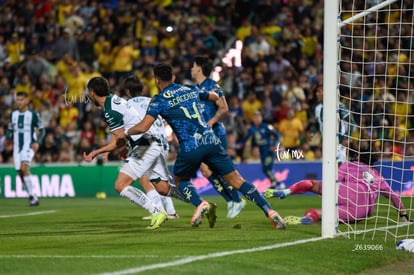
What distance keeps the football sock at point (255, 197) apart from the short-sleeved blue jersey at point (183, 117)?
71 cm

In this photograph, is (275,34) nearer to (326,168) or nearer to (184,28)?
(184,28)

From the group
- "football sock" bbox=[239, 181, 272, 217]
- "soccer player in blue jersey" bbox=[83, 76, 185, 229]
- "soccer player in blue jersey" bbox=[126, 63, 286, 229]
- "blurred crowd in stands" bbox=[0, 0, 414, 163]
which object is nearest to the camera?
"soccer player in blue jersey" bbox=[126, 63, 286, 229]

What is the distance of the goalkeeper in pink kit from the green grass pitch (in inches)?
17.1

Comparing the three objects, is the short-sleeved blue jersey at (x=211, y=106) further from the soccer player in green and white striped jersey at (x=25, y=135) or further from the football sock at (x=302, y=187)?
the soccer player in green and white striped jersey at (x=25, y=135)

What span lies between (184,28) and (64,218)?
14.3 metres

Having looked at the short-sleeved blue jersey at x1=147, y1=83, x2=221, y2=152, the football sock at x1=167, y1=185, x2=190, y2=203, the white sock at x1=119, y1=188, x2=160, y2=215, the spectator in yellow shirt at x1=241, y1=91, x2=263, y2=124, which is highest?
the short-sleeved blue jersey at x1=147, y1=83, x2=221, y2=152

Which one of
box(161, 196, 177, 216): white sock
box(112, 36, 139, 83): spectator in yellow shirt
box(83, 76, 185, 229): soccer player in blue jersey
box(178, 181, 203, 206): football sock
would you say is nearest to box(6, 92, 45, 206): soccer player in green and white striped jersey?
box(161, 196, 177, 216): white sock

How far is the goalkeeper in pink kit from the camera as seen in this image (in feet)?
46.4

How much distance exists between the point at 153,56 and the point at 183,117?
16.6m

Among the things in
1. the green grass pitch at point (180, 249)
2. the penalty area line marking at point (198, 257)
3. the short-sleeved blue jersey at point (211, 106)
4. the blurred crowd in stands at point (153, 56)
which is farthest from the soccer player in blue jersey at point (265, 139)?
the penalty area line marking at point (198, 257)

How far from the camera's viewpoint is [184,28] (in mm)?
30312

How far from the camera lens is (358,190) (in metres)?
14.3

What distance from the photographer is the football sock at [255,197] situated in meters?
13.2

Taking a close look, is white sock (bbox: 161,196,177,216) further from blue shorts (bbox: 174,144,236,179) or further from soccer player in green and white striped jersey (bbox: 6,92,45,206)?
soccer player in green and white striped jersey (bbox: 6,92,45,206)
